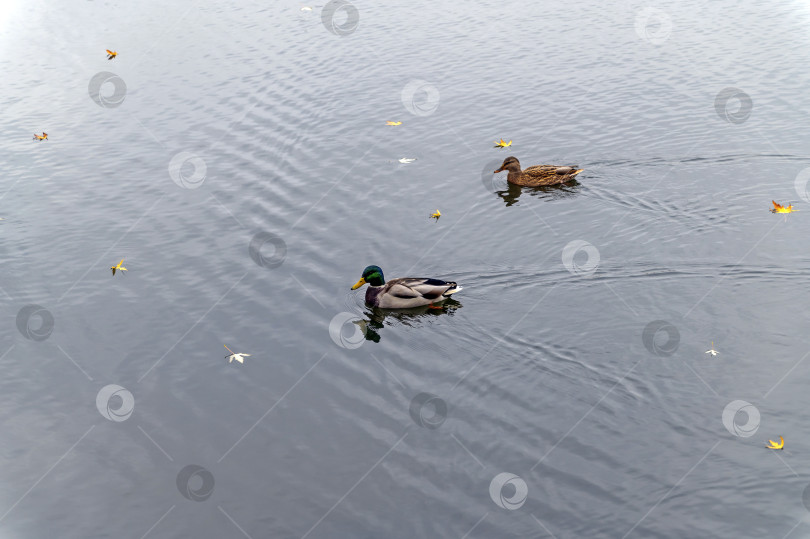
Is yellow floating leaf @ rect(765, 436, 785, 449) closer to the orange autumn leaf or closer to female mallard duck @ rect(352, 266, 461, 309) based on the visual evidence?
female mallard duck @ rect(352, 266, 461, 309)

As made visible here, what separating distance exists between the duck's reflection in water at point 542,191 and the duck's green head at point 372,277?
442 centimetres

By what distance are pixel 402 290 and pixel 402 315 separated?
0.52m

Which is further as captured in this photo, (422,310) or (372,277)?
(372,277)

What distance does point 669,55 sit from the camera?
2414 cm

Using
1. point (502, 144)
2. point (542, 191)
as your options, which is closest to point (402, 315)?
point (542, 191)

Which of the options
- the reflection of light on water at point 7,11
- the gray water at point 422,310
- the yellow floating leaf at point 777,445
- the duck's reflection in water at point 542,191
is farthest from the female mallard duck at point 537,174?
the reflection of light on water at point 7,11

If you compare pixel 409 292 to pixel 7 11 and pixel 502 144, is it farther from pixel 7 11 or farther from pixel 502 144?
pixel 7 11

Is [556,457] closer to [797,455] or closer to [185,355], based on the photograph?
[797,455]

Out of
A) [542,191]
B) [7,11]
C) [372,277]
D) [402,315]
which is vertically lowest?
[402,315]

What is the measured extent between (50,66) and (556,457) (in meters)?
24.5

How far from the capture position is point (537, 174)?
57.8 feet

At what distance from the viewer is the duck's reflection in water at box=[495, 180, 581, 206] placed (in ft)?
57.0

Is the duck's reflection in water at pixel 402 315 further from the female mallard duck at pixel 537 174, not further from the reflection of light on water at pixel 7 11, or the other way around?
the reflection of light on water at pixel 7 11

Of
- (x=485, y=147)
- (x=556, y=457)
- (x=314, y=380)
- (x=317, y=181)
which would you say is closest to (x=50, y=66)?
(x=317, y=181)
